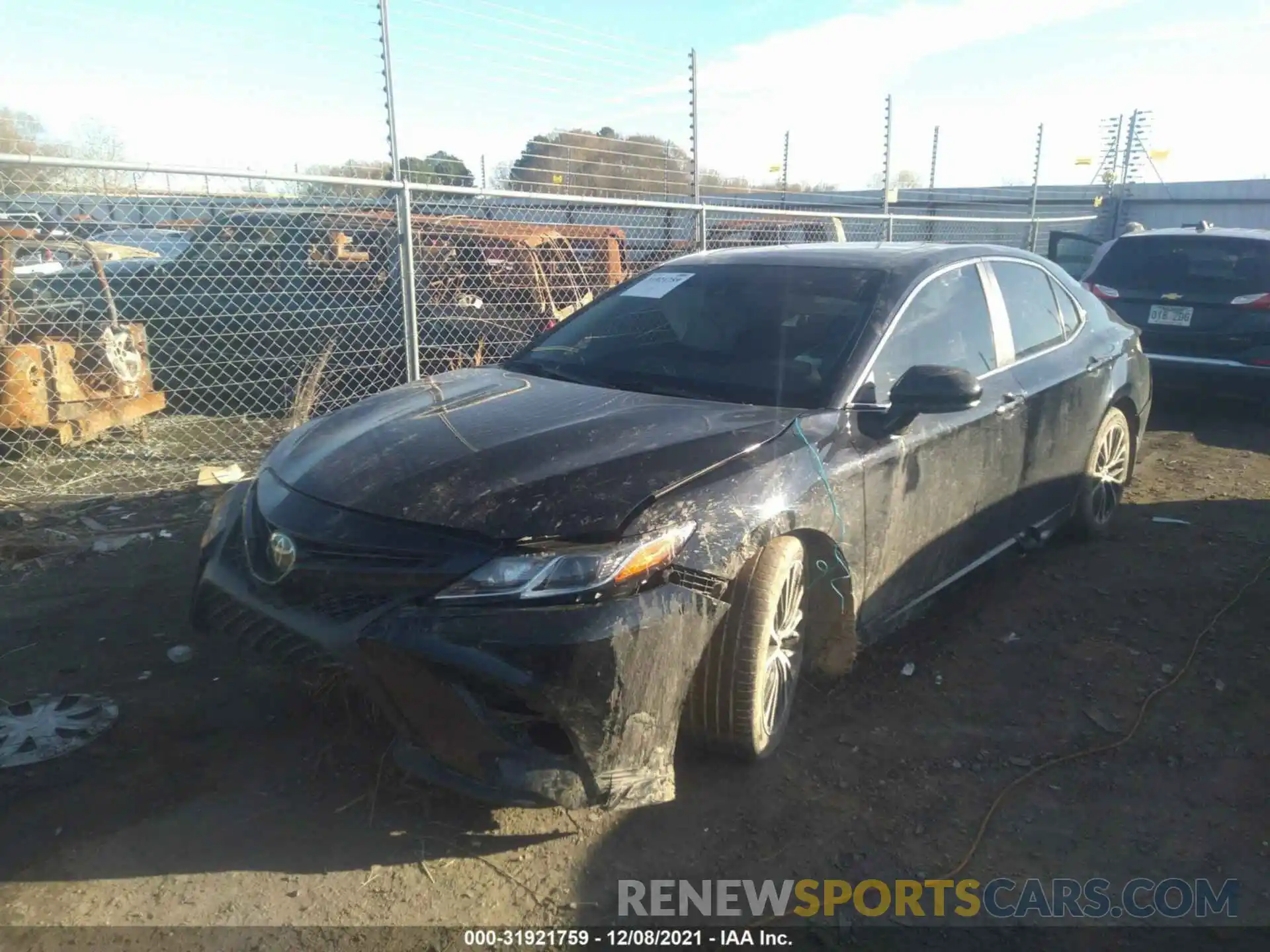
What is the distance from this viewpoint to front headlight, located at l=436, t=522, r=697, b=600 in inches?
95.3

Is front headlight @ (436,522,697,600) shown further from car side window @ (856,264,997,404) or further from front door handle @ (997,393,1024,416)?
front door handle @ (997,393,1024,416)

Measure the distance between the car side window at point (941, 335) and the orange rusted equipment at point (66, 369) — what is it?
527cm

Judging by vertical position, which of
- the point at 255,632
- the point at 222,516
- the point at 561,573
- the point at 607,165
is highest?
the point at 607,165

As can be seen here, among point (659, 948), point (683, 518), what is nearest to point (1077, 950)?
point (659, 948)

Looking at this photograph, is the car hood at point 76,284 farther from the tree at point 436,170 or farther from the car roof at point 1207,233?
the car roof at point 1207,233

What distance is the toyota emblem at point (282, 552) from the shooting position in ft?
8.73

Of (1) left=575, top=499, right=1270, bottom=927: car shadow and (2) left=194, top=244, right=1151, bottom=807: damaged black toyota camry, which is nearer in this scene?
(2) left=194, top=244, right=1151, bottom=807: damaged black toyota camry

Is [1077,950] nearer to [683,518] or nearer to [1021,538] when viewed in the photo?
[683,518]

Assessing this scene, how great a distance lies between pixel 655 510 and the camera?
259 centimetres

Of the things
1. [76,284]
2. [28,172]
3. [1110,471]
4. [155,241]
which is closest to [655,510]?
[1110,471]

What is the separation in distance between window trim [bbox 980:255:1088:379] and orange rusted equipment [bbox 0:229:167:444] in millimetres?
5550

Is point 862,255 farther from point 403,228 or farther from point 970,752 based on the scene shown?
point 403,228

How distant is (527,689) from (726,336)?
5.97ft

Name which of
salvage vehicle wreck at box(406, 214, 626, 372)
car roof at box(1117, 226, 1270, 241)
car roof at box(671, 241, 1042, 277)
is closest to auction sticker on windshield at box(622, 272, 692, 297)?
car roof at box(671, 241, 1042, 277)
